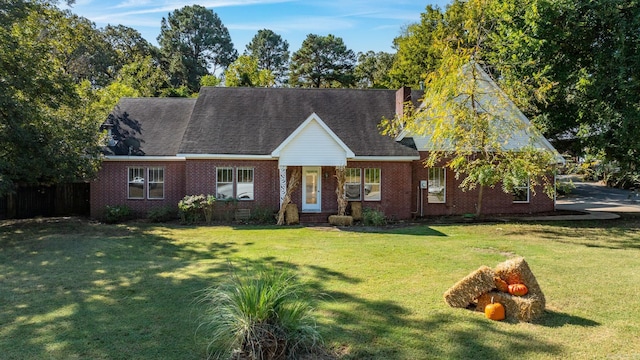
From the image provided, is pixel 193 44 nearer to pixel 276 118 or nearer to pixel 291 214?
pixel 276 118

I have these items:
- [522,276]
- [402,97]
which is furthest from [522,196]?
[522,276]

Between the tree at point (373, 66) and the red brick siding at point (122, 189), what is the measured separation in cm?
3432

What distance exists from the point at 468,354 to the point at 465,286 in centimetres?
Result: 169

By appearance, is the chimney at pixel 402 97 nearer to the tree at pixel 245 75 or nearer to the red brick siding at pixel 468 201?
the red brick siding at pixel 468 201

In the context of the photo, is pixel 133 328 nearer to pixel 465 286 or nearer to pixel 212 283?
pixel 212 283

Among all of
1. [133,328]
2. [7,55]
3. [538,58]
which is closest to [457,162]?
[538,58]

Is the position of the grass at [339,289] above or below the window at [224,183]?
below

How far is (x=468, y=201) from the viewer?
20266 millimetres

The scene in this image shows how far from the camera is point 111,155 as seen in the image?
19.3 m

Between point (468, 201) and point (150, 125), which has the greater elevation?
point (150, 125)

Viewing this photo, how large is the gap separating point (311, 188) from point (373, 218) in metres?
3.45

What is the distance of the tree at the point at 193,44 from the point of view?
54938 mm

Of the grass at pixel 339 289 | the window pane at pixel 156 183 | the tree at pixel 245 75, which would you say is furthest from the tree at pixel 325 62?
the grass at pixel 339 289

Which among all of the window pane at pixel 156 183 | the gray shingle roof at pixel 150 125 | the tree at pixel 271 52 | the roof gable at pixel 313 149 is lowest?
the window pane at pixel 156 183
